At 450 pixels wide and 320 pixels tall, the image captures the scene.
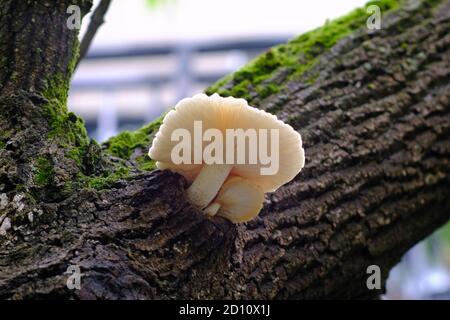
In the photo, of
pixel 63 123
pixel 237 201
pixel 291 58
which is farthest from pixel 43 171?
pixel 291 58

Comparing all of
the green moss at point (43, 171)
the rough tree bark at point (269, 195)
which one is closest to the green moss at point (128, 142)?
the rough tree bark at point (269, 195)

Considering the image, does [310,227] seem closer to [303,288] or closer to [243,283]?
[303,288]

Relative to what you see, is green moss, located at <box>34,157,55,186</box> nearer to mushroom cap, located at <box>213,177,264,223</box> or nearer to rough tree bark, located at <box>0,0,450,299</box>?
rough tree bark, located at <box>0,0,450,299</box>

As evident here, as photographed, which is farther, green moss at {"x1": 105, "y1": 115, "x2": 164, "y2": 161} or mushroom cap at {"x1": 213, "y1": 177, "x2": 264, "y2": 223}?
green moss at {"x1": 105, "y1": 115, "x2": 164, "y2": 161}

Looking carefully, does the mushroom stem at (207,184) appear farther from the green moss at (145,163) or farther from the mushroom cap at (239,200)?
→ the green moss at (145,163)

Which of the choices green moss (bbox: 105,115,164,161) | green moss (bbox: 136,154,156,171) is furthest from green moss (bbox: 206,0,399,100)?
green moss (bbox: 136,154,156,171)
